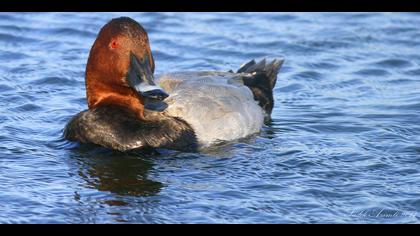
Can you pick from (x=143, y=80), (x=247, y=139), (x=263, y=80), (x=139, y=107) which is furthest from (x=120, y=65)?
(x=263, y=80)

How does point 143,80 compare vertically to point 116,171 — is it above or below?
above

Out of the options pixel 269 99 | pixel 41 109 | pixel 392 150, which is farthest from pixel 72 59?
pixel 392 150

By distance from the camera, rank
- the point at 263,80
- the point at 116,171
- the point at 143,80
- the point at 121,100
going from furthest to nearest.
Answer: the point at 263,80 → the point at 121,100 → the point at 143,80 → the point at 116,171

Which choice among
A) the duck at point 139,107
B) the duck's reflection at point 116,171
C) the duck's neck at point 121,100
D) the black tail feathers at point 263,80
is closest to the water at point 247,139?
the duck's reflection at point 116,171

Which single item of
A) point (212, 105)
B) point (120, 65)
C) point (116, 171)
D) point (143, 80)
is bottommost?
point (116, 171)

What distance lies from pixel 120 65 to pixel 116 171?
0.98m

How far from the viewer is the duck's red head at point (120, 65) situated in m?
8.07

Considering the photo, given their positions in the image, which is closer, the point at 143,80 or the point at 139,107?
the point at 143,80

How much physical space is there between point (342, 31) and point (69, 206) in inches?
269

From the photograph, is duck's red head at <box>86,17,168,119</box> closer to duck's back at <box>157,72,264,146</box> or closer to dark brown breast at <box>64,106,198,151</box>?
dark brown breast at <box>64,106,198,151</box>

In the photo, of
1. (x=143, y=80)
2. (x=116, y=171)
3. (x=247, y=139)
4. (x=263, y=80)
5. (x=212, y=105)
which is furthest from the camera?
(x=263, y=80)

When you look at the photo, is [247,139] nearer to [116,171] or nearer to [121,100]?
[121,100]

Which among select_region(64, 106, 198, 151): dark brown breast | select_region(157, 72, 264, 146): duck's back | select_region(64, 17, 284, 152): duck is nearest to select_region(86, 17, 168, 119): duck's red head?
select_region(64, 17, 284, 152): duck

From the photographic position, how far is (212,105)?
8539mm
